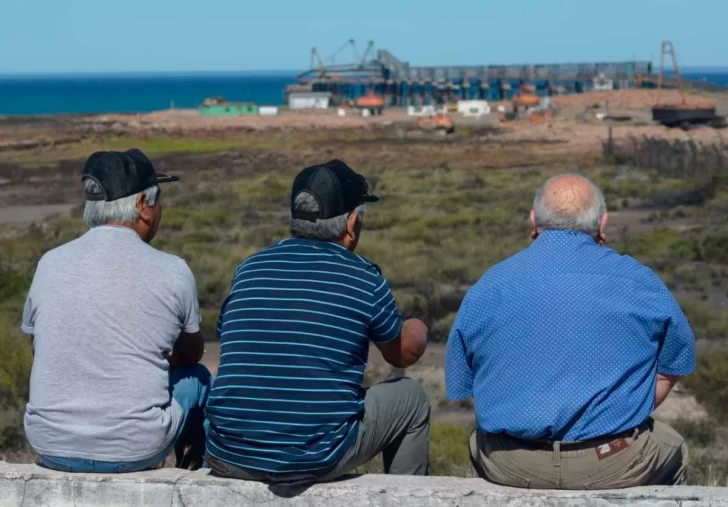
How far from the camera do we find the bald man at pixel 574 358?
3.28m

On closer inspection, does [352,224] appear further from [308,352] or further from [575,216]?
[575,216]

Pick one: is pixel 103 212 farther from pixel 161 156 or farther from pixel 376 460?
pixel 161 156

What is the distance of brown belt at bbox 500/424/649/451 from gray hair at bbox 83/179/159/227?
1464 millimetres

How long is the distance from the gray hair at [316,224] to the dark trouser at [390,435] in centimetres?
53

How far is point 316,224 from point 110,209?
0.71 m

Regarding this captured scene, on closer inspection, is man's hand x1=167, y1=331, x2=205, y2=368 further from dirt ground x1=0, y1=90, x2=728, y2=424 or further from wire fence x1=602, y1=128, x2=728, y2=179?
wire fence x1=602, y1=128, x2=728, y2=179

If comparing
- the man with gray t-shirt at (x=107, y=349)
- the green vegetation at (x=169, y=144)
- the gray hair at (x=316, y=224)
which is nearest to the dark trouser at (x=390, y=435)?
the man with gray t-shirt at (x=107, y=349)

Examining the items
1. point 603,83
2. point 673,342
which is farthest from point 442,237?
point 603,83

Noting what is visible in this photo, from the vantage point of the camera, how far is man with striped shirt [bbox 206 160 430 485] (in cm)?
339

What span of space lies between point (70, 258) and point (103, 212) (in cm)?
21

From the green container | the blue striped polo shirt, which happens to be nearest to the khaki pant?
the blue striped polo shirt

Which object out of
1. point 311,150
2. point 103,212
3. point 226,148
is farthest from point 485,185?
point 103,212

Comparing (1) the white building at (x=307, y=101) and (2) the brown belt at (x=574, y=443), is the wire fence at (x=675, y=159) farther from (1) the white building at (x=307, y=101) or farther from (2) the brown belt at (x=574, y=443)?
(1) the white building at (x=307, y=101)

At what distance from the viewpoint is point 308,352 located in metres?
3.40
